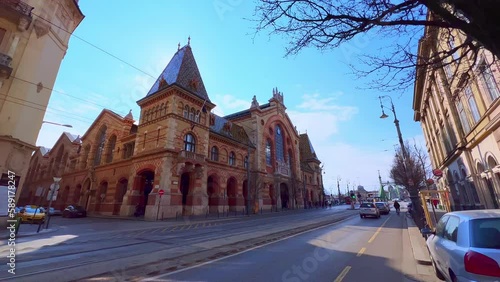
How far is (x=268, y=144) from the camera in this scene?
46281mm

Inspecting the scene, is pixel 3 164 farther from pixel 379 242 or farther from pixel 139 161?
pixel 379 242

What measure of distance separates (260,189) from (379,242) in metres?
28.7

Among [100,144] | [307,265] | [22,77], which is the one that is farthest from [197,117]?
[307,265]

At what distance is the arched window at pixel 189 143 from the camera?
28048mm

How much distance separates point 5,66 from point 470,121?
30022 mm

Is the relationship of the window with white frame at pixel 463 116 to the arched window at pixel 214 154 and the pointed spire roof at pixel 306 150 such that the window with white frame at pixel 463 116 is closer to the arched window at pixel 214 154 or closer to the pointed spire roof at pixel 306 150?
the arched window at pixel 214 154

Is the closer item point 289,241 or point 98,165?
point 289,241

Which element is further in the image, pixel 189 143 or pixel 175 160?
pixel 189 143

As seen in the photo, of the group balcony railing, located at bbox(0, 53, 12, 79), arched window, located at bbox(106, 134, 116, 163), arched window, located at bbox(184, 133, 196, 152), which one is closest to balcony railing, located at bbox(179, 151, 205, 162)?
arched window, located at bbox(184, 133, 196, 152)

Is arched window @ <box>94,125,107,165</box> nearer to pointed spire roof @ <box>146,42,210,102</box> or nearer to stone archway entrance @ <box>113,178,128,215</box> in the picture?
stone archway entrance @ <box>113,178,128,215</box>

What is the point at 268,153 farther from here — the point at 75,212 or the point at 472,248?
the point at 472,248

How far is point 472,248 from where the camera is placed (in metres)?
3.53

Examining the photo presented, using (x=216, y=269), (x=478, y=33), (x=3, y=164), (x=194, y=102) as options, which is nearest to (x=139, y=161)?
(x=194, y=102)

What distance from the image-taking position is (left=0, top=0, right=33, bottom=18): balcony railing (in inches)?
597
